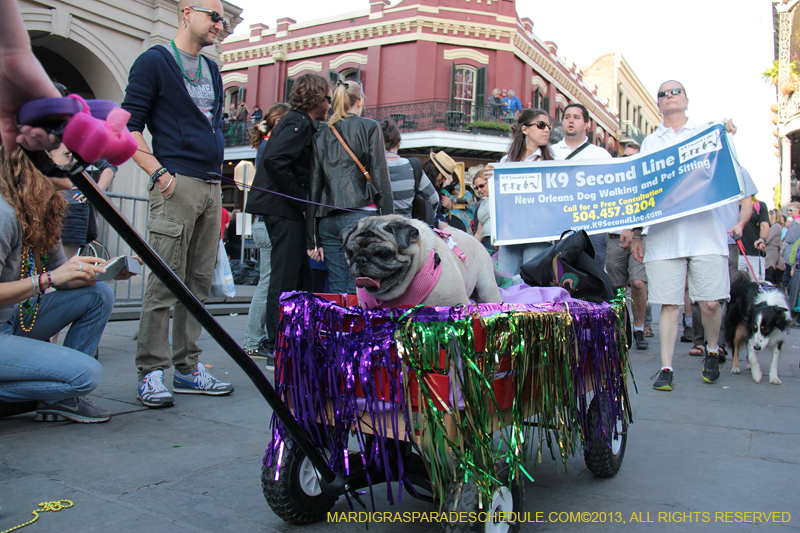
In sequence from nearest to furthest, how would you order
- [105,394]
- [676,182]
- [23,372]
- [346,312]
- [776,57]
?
1. [346,312]
2. [23,372]
3. [105,394]
4. [676,182]
5. [776,57]

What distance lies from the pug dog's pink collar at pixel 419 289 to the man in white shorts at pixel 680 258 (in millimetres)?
→ 2768

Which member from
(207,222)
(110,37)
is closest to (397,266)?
(207,222)

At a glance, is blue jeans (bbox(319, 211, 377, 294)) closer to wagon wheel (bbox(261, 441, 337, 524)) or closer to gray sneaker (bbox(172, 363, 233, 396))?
gray sneaker (bbox(172, 363, 233, 396))

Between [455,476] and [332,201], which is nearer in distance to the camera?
[455,476]

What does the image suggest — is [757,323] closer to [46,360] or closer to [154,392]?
[154,392]

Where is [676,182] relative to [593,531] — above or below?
above

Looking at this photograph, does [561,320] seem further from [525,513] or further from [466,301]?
[525,513]

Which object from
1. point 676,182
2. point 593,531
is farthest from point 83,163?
point 676,182

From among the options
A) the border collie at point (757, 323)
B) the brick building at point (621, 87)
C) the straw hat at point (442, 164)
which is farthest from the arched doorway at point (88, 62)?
the brick building at point (621, 87)

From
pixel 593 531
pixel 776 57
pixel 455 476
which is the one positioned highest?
pixel 776 57

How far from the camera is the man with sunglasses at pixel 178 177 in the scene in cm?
324

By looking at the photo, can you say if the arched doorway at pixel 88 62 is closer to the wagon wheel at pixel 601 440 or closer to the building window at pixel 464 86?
the wagon wheel at pixel 601 440

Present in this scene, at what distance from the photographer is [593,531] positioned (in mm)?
1924

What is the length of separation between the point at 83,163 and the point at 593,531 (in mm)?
1911
